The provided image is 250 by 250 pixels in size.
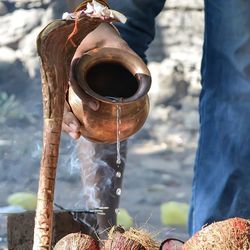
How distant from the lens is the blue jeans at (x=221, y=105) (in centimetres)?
206

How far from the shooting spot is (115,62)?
1.67 meters

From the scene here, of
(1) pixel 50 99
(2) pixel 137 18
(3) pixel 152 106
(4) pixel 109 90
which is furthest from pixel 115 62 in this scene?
(3) pixel 152 106

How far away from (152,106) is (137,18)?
3173 mm

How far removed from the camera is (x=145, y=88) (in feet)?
5.25

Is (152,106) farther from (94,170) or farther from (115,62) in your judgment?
(115,62)

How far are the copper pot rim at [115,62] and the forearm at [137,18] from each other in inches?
19.2

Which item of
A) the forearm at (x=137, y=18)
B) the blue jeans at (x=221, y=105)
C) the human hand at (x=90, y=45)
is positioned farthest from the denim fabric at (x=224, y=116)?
the human hand at (x=90, y=45)

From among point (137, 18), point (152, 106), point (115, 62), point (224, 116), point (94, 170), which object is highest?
point (115, 62)

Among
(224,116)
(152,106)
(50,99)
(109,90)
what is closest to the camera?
(50,99)

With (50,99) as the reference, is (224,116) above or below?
below

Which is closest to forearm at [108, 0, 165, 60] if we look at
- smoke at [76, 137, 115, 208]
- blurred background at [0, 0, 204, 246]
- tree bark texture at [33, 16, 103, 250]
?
smoke at [76, 137, 115, 208]

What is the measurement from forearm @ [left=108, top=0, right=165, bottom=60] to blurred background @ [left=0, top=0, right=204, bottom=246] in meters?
2.21

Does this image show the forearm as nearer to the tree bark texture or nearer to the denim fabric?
the denim fabric

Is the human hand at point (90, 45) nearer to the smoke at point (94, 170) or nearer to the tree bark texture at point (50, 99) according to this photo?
the tree bark texture at point (50, 99)
